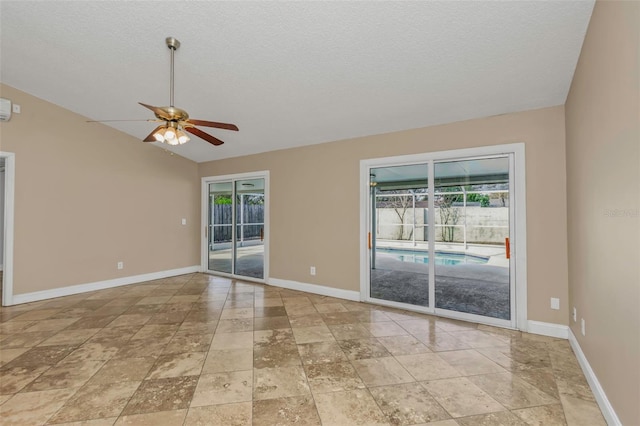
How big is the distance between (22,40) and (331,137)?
3.60 metres

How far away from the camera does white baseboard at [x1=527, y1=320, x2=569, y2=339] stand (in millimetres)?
2955

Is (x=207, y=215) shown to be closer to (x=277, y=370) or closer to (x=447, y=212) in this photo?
(x=277, y=370)

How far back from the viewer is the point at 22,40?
291cm

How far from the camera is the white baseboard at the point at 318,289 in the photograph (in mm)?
4323

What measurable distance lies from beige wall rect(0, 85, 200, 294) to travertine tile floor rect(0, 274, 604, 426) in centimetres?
90

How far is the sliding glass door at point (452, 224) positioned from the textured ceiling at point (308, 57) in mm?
729

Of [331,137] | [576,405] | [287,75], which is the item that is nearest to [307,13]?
[287,75]

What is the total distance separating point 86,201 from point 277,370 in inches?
175

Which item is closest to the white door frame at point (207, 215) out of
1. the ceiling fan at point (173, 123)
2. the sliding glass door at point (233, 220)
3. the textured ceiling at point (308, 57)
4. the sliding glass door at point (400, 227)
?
the sliding glass door at point (233, 220)

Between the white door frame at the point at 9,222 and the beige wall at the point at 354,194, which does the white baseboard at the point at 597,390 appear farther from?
the white door frame at the point at 9,222

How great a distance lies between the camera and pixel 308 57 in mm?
2654

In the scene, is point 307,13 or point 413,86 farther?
point 413,86

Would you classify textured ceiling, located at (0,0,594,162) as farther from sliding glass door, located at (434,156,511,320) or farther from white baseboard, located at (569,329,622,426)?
white baseboard, located at (569,329,622,426)

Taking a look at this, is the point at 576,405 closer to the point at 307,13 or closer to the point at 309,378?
the point at 309,378
